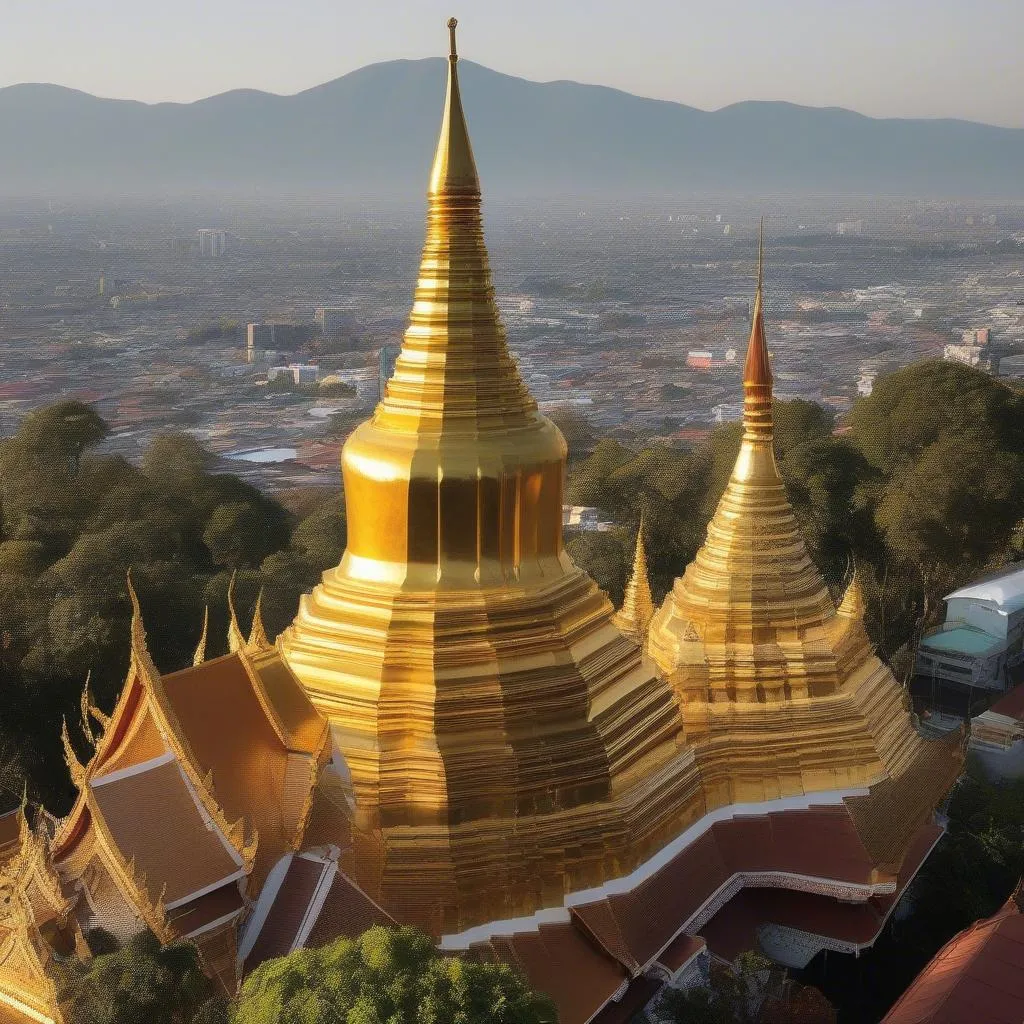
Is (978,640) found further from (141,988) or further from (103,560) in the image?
(141,988)

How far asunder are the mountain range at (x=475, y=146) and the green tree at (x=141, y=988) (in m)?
76.2

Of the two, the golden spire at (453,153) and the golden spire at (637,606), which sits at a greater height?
the golden spire at (453,153)

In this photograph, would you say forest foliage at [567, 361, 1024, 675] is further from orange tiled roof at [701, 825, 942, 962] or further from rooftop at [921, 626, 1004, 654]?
orange tiled roof at [701, 825, 942, 962]

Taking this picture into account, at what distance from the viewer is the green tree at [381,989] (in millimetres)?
5098

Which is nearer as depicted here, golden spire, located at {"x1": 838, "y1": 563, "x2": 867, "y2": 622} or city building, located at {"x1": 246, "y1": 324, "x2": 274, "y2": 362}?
golden spire, located at {"x1": 838, "y1": 563, "x2": 867, "y2": 622}

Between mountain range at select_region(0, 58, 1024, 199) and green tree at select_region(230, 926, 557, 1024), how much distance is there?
7626 centimetres

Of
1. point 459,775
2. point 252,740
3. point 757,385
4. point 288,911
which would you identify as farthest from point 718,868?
point 757,385

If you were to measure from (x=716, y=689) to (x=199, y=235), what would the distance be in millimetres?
62434

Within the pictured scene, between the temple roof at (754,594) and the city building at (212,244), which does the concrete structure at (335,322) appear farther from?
the temple roof at (754,594)

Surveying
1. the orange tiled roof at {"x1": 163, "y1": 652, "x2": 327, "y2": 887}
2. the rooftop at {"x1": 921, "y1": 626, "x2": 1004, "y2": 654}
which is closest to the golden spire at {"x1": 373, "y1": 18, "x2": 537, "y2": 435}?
the orange tiled roof at {"x1": 163, "y1": 652, "x2": 327, "y2": 887}

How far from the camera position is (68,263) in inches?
2146

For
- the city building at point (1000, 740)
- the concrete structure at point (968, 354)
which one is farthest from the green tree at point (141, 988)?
the concrete structure at point (968, 354)

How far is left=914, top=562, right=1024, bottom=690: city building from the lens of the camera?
61.4 ft

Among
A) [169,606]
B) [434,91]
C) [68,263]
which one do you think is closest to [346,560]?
[169,606]
